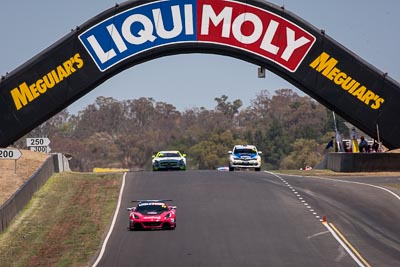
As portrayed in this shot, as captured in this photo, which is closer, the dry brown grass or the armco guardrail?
the armco guardrail

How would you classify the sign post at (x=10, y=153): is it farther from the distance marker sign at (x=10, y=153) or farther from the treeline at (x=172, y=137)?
the treeline at (x=172, y=137)

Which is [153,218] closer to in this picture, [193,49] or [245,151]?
[193,49]

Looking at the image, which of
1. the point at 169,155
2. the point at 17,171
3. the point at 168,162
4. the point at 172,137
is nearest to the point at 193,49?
the point at 168,162

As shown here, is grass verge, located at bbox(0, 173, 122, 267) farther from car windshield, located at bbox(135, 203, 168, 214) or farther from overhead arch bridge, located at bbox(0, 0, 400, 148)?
overhead arch bridge, located at bbox(0, 0, 400, 148)

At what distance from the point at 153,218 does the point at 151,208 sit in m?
0.49

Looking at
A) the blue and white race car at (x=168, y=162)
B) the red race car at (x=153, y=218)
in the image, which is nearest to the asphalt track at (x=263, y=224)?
the red race car at (x=153, y=218)

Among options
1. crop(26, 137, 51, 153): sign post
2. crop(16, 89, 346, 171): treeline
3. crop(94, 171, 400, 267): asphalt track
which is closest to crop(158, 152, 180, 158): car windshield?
crop(26, 137, 51, 153): sign post

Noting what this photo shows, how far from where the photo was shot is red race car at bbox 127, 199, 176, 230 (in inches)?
1419

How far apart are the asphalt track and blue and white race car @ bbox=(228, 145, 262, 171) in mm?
7482

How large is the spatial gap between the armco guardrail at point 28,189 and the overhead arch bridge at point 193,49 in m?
3.10

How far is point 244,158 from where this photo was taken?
61312mm

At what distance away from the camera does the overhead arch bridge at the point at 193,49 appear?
A: 53469 millimetres

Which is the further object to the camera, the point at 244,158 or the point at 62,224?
the point at 244,158

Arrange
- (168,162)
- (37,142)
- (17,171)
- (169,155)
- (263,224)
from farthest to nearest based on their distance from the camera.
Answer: (169,155)
(168,162)
(37,142)
(17,171)
(263,224)
